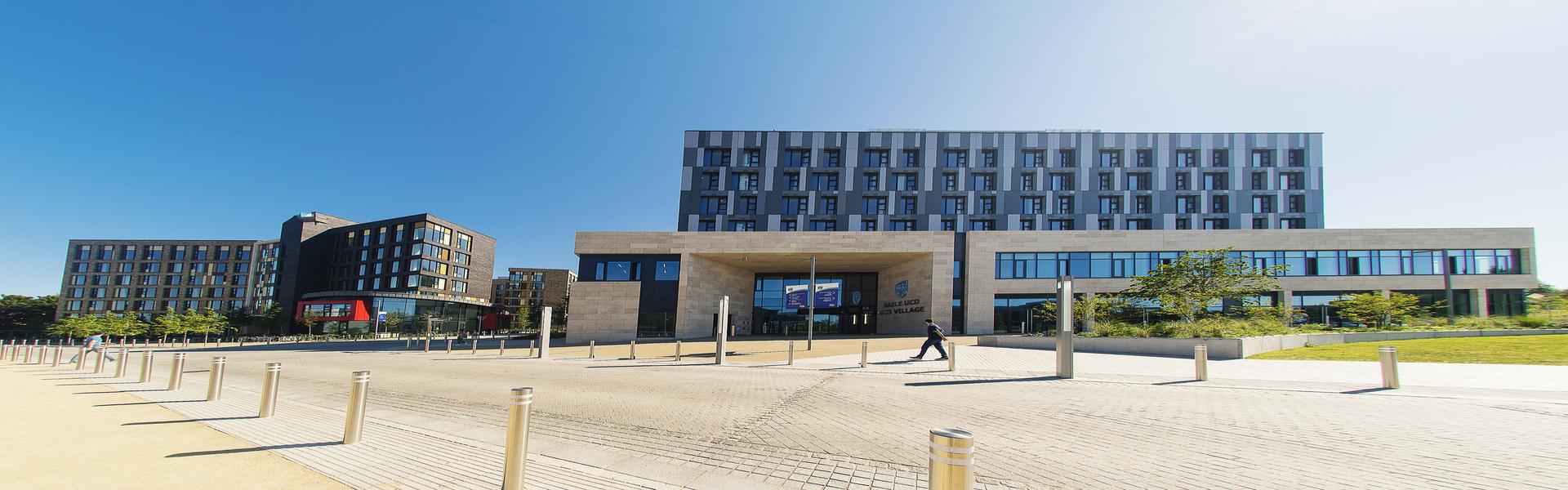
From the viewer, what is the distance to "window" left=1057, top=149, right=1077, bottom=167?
56625mm

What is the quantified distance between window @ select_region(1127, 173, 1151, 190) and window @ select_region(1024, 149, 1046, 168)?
795 centimetres

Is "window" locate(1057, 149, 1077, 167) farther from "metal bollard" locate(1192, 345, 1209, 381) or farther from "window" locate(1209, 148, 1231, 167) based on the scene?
"metal bollard" locate(1192, 345, 1209, 381)

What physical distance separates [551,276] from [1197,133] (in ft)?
296

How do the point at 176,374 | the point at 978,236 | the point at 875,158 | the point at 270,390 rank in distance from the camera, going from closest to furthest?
the point at 270,390
the point at 176,374
the point at 978,236
the point at 875,158

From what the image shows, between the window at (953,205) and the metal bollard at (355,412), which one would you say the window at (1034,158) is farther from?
the metal bollard at (355,412)

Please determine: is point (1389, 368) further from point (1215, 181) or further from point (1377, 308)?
point (1215, 181)

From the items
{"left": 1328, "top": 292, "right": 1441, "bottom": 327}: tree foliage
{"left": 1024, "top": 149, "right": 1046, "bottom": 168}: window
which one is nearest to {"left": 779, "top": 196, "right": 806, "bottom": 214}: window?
{"left": 1024, "top": 149, "right": 1046, "bottom": 168}: window

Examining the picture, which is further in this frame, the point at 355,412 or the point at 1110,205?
the point at 1110,205

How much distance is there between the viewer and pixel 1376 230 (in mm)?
38781

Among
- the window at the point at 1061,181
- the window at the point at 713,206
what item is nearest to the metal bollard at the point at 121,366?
the window at the point at 713,206

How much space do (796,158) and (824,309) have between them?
15630mm

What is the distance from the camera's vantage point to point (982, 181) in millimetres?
56594

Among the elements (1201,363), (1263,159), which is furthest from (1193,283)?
(1263,159)

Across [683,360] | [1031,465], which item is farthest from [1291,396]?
[683,360]
